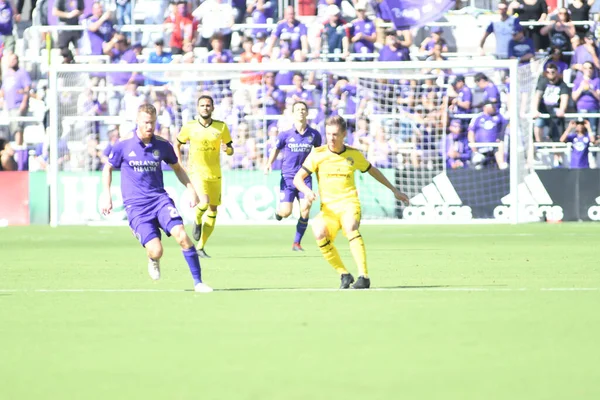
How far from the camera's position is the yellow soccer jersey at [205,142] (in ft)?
55.4

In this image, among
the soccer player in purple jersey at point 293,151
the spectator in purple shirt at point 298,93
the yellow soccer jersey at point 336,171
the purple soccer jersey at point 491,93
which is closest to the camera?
the yellow soccer jersey at point 336,171

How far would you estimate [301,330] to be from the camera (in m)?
8.22

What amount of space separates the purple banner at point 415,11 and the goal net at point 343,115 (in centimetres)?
109

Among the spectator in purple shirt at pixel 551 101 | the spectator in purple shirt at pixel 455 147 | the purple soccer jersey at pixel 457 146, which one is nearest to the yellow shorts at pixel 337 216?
the spectator in purple shirt at pixel 455 147

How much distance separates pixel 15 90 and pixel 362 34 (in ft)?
24.2

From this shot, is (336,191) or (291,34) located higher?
(291,34)

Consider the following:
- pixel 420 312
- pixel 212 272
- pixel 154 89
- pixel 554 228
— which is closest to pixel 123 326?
pixel 420 312

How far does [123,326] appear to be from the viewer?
8.55 meters

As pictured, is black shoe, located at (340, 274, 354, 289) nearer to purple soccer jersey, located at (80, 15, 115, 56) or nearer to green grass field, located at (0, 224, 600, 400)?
green grass field, located at (0, 224, 600, 400)

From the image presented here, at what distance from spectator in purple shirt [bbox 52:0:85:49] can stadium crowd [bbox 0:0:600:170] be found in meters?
0.03

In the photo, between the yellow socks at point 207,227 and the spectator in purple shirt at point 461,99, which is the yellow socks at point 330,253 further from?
the spectator in purple shirt at point 461,99

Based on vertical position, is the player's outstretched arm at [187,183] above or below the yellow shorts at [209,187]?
above

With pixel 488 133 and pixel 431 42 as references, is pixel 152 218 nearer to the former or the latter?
pixel 488 133

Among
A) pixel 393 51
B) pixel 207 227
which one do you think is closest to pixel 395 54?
pixel 393 51
